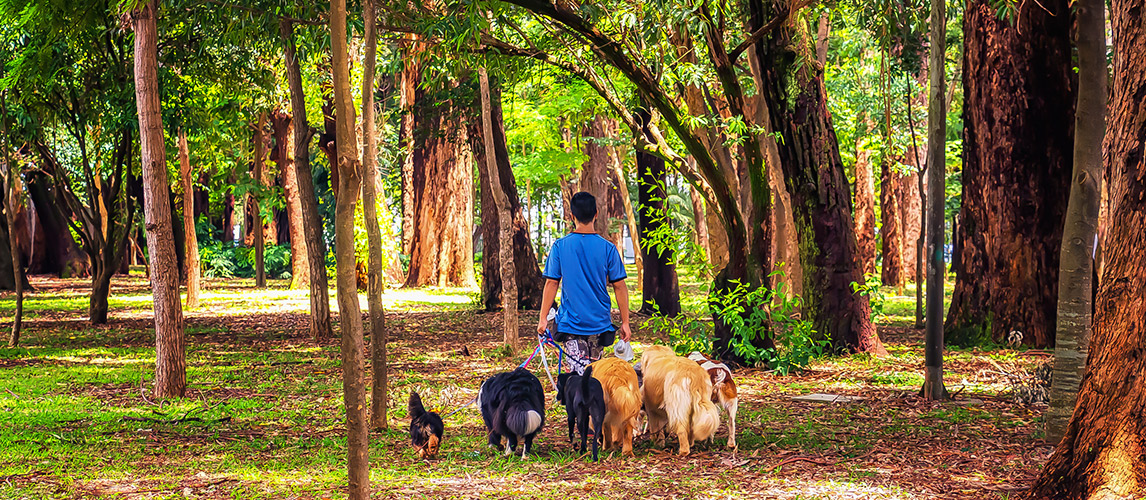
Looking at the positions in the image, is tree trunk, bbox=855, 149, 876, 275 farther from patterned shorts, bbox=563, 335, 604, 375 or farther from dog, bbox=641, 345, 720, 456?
dog, bbox=641, 345, 720, 456

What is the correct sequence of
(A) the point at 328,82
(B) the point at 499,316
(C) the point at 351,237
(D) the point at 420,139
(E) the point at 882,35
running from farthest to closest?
(D) the point at 420,139, (A) the point at 328,82, (B) the point at 499,316, (E) the point at 882,35, (C) the point at 351,237

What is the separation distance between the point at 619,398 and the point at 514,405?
25.1 inches

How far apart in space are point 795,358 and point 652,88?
127 inches

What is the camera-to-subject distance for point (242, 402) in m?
8.59

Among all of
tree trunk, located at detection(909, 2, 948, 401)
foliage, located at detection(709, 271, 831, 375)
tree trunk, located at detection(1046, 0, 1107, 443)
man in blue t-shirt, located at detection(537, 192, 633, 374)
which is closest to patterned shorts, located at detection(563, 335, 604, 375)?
man in blue t-shirt, located at detection(537, 192, 633, 374)

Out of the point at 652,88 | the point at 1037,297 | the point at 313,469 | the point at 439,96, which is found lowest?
the point at 313,469

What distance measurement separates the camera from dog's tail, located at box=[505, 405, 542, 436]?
5.81 m

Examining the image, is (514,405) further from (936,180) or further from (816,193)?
(816,193)

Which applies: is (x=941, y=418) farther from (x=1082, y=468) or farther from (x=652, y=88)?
(x=652, y=88)

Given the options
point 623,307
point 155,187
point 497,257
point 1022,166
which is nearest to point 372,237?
point 623,307

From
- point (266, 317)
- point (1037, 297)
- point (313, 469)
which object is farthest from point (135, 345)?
point (1037, 297)

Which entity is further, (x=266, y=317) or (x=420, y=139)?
(x=420, y=139)

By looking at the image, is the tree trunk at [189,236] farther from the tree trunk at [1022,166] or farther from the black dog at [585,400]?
the black dog at [585,400]

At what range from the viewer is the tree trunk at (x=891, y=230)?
2497cm
